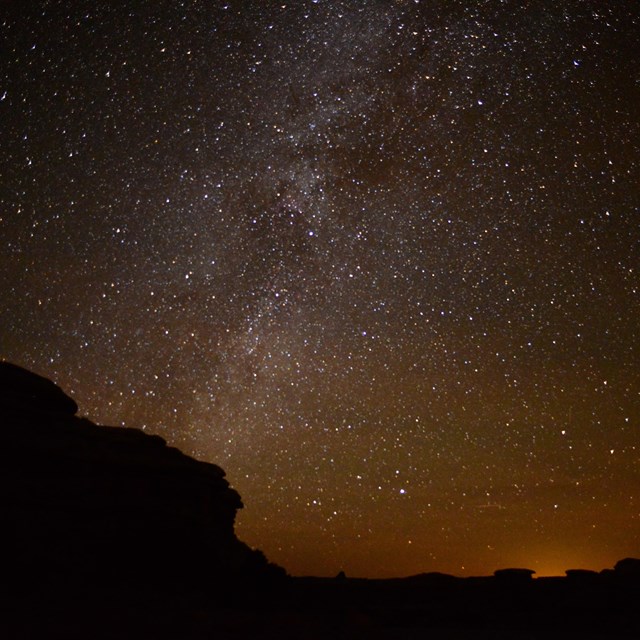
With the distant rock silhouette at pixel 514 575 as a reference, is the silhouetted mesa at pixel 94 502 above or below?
above

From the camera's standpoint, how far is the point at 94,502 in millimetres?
15023

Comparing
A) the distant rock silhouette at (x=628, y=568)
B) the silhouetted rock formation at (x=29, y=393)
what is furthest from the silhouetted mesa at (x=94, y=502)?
the distant rock silhouette at (x=628, y=568)

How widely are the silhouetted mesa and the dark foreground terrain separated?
1.1 inches

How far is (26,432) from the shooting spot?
1453 centimetres

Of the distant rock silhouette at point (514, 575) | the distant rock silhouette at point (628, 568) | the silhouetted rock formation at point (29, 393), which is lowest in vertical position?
the distant rock silhouette at point (514, 575)

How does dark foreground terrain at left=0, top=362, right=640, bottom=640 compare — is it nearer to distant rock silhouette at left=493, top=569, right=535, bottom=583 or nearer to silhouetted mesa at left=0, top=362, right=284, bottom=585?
silhouetted mesa at left=0, top=362, right=284, bottom=585

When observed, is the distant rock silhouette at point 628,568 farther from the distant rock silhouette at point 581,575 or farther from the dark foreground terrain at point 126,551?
the dark foreground terrain at point 126,551

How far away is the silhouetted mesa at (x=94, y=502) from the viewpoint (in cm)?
1352

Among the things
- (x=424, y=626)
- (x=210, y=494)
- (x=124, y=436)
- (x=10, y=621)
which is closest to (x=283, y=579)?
(x=210, y=494)

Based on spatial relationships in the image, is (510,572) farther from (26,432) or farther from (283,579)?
(26,432)

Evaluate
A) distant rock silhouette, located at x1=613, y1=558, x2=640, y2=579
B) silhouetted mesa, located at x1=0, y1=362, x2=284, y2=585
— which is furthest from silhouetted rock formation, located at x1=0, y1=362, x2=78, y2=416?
distant rock silhouette, located at x1=613, y1=558, x2=640, y2=579

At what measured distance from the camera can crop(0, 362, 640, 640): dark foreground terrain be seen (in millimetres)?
10969

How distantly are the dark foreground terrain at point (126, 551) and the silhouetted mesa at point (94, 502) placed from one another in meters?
0.03

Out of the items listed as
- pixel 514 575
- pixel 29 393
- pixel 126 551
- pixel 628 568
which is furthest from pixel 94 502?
pixel 628 568
